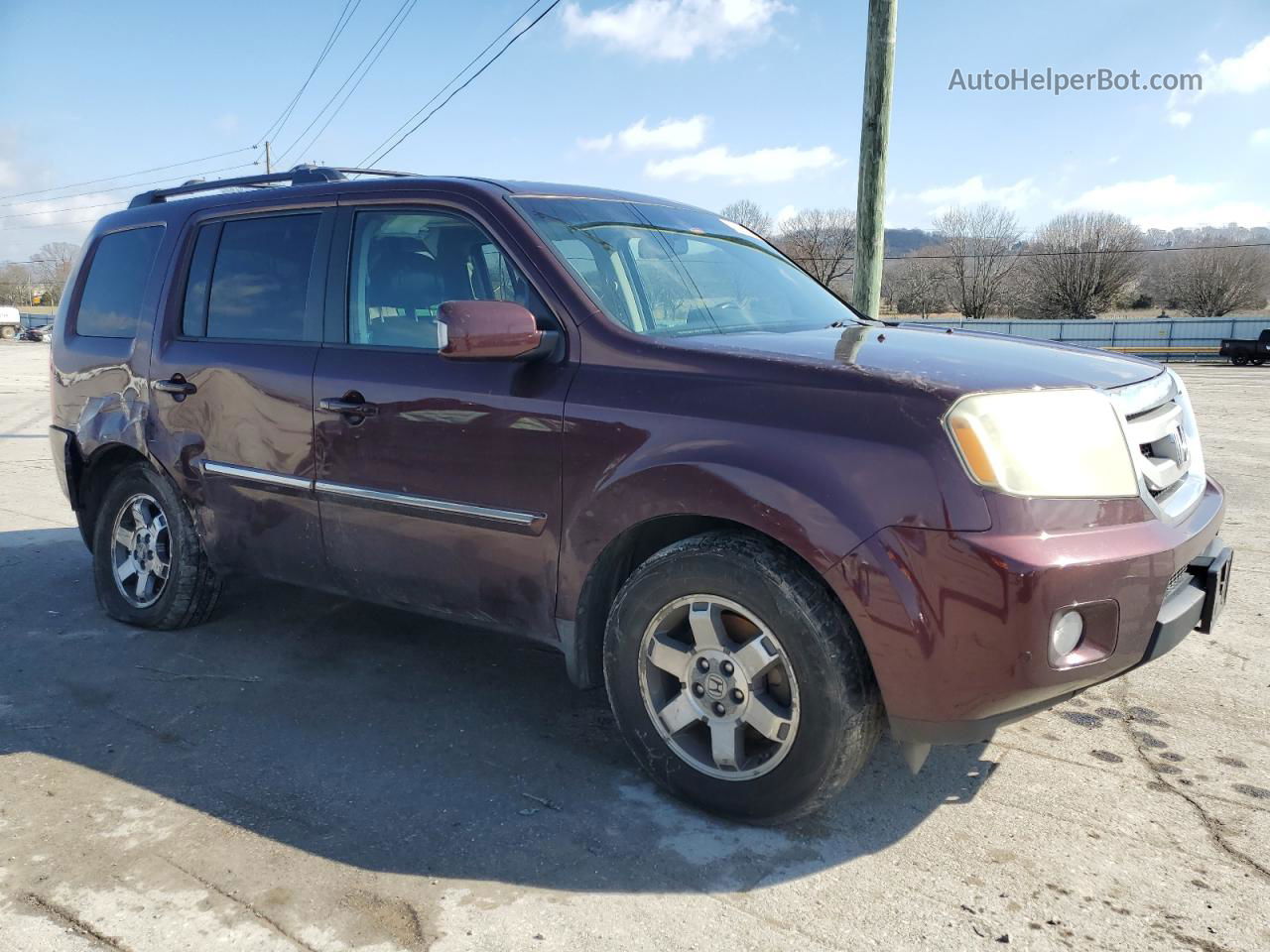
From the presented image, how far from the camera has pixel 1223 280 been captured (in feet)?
222

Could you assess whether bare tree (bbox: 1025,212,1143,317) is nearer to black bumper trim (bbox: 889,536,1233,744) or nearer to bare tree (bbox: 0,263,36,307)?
black bumper trim (bbox: 889,536,1233,744)

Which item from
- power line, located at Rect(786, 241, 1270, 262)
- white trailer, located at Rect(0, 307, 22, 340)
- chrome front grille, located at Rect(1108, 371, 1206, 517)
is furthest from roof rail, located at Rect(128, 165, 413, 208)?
white trailer, located at Rect(0, 307, 22, 340)

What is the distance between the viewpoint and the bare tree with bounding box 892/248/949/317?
76.3 metres

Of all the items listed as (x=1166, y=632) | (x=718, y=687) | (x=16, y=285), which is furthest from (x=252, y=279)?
(x=16, y=285)

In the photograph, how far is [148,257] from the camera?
15.1 feet

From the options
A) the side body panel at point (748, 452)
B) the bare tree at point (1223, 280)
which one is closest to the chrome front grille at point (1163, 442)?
the side body panel at point (748, 452)

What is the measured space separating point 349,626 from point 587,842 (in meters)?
2.34

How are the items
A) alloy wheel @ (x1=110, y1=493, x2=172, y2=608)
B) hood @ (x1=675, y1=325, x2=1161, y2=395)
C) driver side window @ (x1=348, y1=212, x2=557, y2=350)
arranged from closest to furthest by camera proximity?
hood @ (x1=675, y1=325, x2=1161, y2=395) → driver side window @ (x1=348, y1=212, x2=557, y2=350) → alloy wheel @ (x1=110, y1=493, x2=172, y2=608)

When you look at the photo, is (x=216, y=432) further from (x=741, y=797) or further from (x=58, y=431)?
(x=741, y=797)

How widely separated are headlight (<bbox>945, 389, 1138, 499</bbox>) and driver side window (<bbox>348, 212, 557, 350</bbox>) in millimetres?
1609

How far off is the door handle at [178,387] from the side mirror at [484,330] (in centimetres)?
175

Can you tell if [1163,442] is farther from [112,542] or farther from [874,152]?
[874,152]

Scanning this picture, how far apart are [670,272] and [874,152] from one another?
4578mm

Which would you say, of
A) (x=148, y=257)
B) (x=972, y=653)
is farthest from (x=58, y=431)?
(x=972, y=653)
